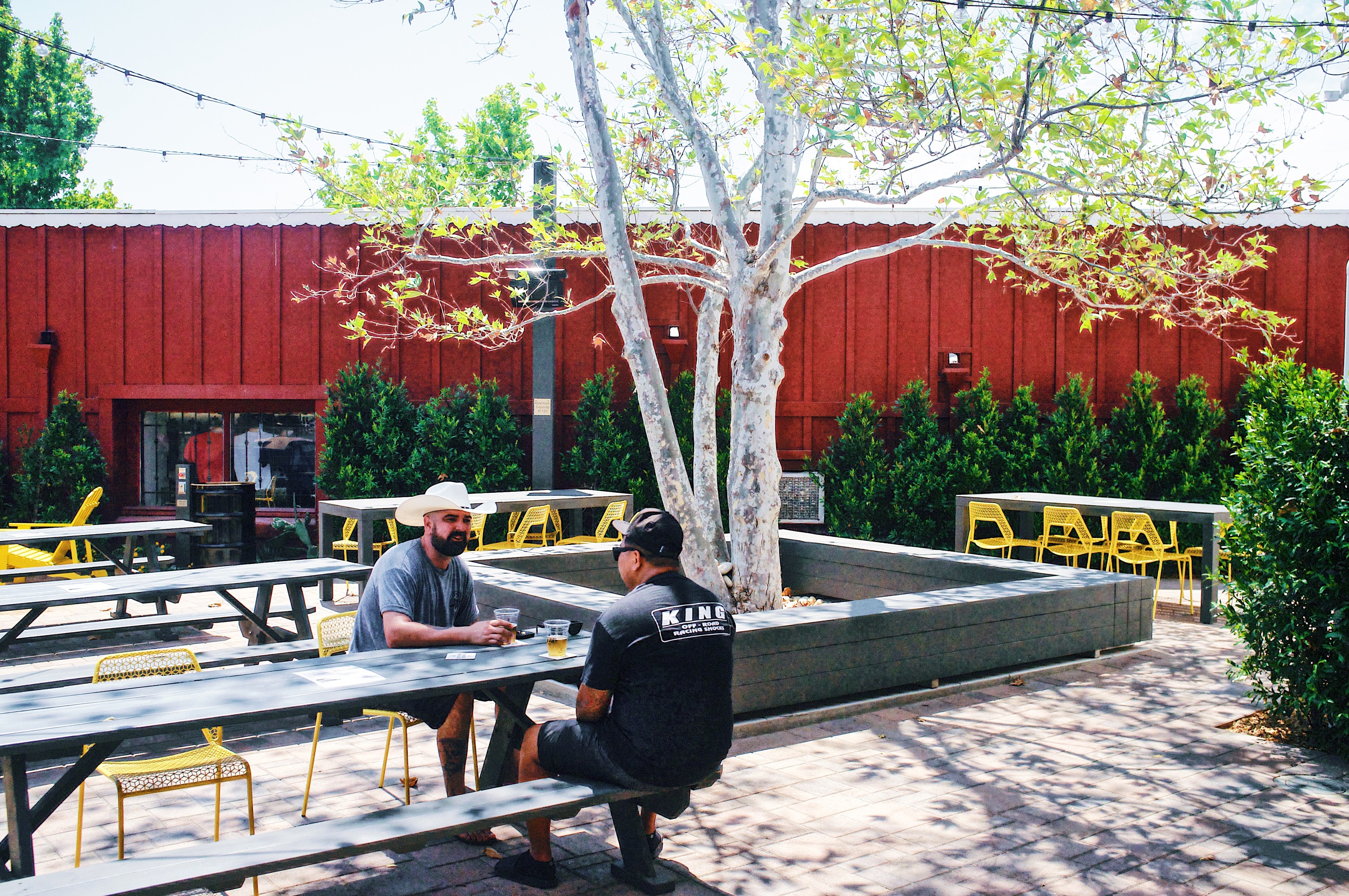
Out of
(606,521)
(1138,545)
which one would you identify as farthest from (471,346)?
(1138,545)

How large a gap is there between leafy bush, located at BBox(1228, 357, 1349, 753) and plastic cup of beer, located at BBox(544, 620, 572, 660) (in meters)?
3.55

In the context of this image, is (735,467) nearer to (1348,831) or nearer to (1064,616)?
Result: (1064,616)

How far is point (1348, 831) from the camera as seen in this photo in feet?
13.6

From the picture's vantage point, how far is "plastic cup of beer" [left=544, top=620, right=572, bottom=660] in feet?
12.6

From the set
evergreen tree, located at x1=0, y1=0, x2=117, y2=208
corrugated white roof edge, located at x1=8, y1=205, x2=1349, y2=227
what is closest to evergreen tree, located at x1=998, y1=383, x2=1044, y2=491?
corrugated white roof edge, located at x1=8, y1=205, x2=1349, y2=227

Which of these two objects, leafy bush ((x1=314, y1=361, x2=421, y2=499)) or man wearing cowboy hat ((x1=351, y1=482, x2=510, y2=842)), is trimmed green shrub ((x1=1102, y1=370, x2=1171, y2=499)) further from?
man wearing cowboy hat ((x1=351, y1=482, x2=510, y2=842))

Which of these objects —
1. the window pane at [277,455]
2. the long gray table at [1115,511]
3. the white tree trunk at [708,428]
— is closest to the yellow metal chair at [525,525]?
the white tree trunk at [708,428]

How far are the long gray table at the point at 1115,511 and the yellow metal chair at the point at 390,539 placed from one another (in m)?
5.64

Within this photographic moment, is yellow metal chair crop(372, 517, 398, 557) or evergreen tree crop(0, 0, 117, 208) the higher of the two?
evergreen tree crop(0, 0, 117, 208)

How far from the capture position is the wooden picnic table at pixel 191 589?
18.9 ft

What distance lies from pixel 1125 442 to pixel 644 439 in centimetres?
559

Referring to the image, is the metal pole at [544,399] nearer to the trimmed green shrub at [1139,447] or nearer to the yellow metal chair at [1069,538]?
the yellow metal chair at [1069,538]

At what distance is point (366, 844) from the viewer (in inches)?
114

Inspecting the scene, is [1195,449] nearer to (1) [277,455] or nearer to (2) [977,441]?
(2) [977,441]
